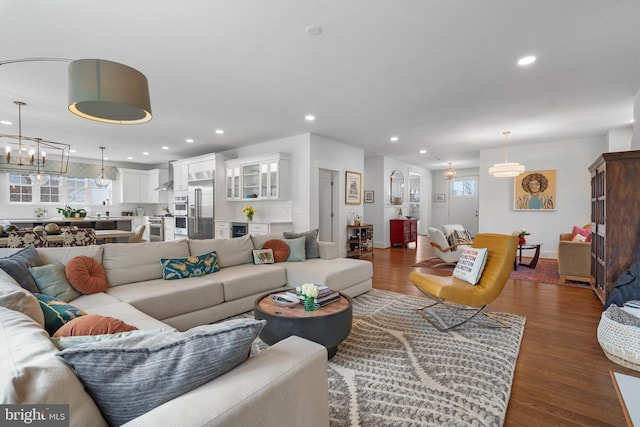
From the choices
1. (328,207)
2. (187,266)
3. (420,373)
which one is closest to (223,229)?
(328,207)

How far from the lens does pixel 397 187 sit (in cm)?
934

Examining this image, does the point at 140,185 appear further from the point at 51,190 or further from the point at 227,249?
the point at 227,249

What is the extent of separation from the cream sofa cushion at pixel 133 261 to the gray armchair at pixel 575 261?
5445 mm

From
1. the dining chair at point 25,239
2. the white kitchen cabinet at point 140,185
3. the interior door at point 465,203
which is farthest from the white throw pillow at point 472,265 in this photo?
the white kitchen cabinet at point 140,185

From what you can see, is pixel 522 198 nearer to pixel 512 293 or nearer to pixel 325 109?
pixel 512 293

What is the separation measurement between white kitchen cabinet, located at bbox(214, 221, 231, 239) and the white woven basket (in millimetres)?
6216

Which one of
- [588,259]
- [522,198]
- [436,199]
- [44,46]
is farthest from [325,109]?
[436,199]

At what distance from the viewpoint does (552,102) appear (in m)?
4.14

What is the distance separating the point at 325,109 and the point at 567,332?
3.92m

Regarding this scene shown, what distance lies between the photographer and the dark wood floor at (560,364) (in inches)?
68.1

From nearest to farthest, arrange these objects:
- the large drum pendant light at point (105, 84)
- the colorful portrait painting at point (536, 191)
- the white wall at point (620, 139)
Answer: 1. the large drum pendant light at point (105, 84)
2. the white wall at point (620, 139)
3. the colorful portrait painting at point (536, 191)

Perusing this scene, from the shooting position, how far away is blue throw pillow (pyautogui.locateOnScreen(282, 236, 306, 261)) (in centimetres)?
395

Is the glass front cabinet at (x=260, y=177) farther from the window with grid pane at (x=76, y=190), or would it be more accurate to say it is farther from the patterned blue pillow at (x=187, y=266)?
the window with grid pane at (x=76, y=190)

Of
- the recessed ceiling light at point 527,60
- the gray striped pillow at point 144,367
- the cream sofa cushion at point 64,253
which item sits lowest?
the gray striped pillow at point 144,367
